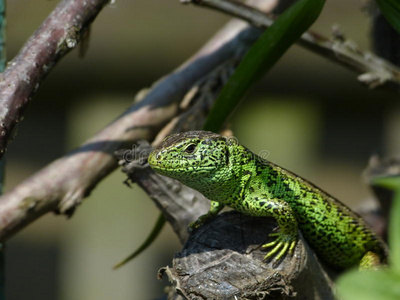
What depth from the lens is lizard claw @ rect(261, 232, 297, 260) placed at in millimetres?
2154

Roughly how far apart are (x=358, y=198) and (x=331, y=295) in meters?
3.67

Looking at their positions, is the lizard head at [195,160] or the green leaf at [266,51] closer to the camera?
the lizard head at [195,160]

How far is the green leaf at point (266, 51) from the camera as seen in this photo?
8.06 ft

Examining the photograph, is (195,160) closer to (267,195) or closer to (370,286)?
(267,195)

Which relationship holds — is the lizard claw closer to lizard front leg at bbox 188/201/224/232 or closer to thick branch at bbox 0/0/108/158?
lizard front leg at bbox 188/201/224/232

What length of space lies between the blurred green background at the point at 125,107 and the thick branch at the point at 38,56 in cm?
323

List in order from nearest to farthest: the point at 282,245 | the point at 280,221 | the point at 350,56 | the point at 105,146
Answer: the point at 282,245, the point at 280,221, the point at 105,146, the point at 350,56

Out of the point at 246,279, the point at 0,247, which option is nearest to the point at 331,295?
the point at 246,279

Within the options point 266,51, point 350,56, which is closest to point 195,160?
point 266,51

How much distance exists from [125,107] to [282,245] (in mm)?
3641

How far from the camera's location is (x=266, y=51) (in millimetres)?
2562

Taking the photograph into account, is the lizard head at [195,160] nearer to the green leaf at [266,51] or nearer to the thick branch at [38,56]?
the green leaf at [266,51]

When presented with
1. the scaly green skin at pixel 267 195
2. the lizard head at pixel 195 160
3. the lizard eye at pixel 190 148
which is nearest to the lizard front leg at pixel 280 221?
the scaly green skin at pixel 267 195

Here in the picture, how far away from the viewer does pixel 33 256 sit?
230 inches
